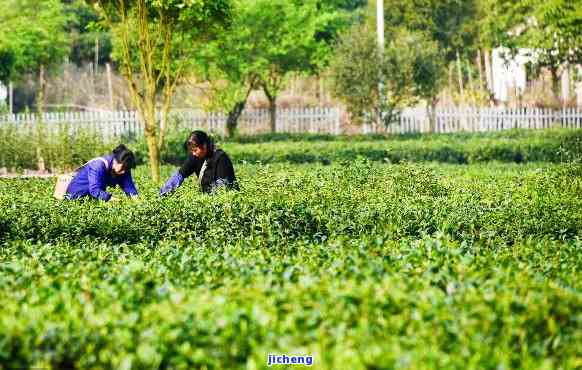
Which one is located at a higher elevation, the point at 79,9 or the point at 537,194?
the point at 79,9

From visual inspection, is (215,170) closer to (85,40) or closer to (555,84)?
(555,84)

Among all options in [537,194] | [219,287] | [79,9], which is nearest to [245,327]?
[219,287]

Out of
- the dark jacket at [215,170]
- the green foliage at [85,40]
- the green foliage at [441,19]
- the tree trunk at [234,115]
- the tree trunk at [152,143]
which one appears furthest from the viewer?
the green foliage at [85,40]

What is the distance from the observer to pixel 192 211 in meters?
9.84

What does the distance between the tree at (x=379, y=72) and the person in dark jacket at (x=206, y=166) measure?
62.0 feet

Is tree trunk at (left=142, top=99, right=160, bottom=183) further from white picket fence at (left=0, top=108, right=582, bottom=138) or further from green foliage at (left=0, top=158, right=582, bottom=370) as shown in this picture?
white picket fence at (left=0, top=108, right=582, bottom=138)

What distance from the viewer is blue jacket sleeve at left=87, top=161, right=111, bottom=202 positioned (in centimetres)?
1116

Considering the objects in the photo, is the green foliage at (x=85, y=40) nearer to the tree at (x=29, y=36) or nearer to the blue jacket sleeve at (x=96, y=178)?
the tree at (x=29, y=36)

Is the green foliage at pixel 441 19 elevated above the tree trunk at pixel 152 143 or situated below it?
above

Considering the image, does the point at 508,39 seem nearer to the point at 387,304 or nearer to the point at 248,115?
the point at 248,115

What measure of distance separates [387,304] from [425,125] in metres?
31.6

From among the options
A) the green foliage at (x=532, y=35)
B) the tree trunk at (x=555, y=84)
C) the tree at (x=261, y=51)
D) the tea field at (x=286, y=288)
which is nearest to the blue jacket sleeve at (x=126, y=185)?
the tea field at (x=286, y=288)

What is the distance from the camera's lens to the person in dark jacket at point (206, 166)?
11336 millimetres

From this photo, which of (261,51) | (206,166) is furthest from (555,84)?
(206,166)
